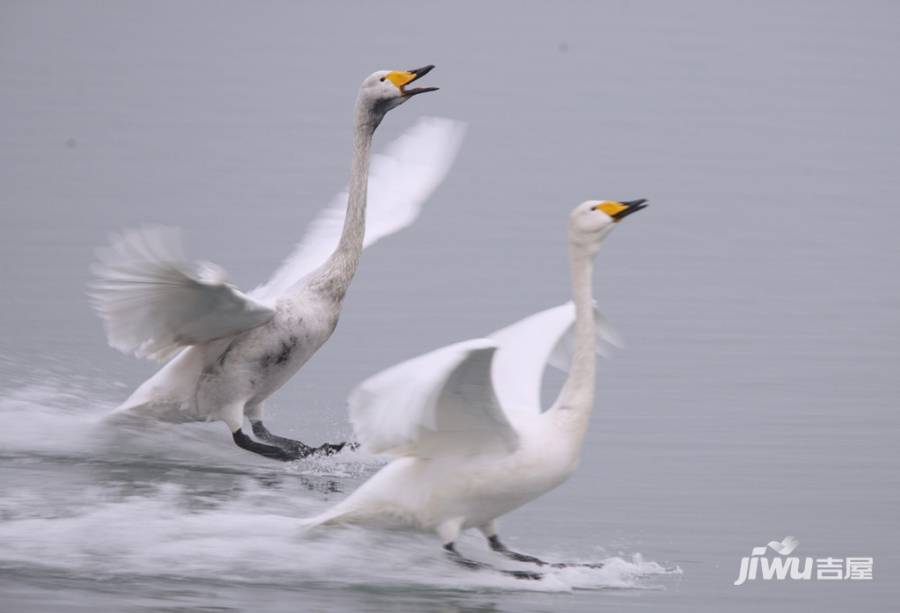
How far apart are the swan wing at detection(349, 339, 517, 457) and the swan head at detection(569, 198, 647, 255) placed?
856 millimetres

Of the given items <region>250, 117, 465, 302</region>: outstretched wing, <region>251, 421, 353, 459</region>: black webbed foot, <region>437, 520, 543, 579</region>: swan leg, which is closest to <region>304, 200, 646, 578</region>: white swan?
<region>437, 520, 543, 579</region>: swan leg

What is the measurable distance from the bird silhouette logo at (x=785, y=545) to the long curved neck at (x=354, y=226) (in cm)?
235

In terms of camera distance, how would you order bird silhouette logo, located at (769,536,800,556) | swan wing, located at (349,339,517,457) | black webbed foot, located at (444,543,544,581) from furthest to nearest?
1. bird silhouette logo, located at (769,536,800,556)
2. black webbed foot, located at (444,543,544,581)
3. swan wing, located at (349,339,517,457)

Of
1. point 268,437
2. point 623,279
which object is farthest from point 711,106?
point 268,437

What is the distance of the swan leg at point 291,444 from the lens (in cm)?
843

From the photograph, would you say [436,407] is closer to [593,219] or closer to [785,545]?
[593,219]

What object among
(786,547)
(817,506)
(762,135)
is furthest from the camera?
(762,135)

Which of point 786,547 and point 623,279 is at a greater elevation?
point 623,279

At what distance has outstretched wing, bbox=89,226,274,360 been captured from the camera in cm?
769

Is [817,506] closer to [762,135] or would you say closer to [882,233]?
[882,233]

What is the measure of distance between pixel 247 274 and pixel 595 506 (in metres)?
4.08

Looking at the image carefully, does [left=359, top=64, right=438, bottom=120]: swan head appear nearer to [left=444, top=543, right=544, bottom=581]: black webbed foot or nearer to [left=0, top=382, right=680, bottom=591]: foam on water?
[left=0, top=382, right=680, bottom=591]: foam on water

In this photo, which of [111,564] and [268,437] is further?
[268,437]

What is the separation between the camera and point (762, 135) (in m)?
16.0
